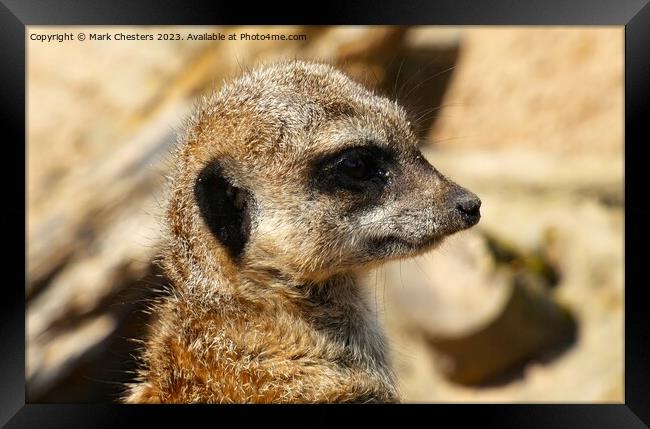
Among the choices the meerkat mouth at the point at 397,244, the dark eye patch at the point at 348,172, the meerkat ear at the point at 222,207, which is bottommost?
the meerkat mouth at the point at 397,244

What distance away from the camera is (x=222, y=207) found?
2.70 metres

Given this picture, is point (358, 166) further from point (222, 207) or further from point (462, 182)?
point (462, 182)

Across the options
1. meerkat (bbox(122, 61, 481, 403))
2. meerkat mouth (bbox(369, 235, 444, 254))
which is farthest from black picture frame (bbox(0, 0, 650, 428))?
meerkat mouth (bbox(369, 235, 444, 254))

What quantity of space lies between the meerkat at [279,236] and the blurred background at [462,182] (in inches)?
63.3
